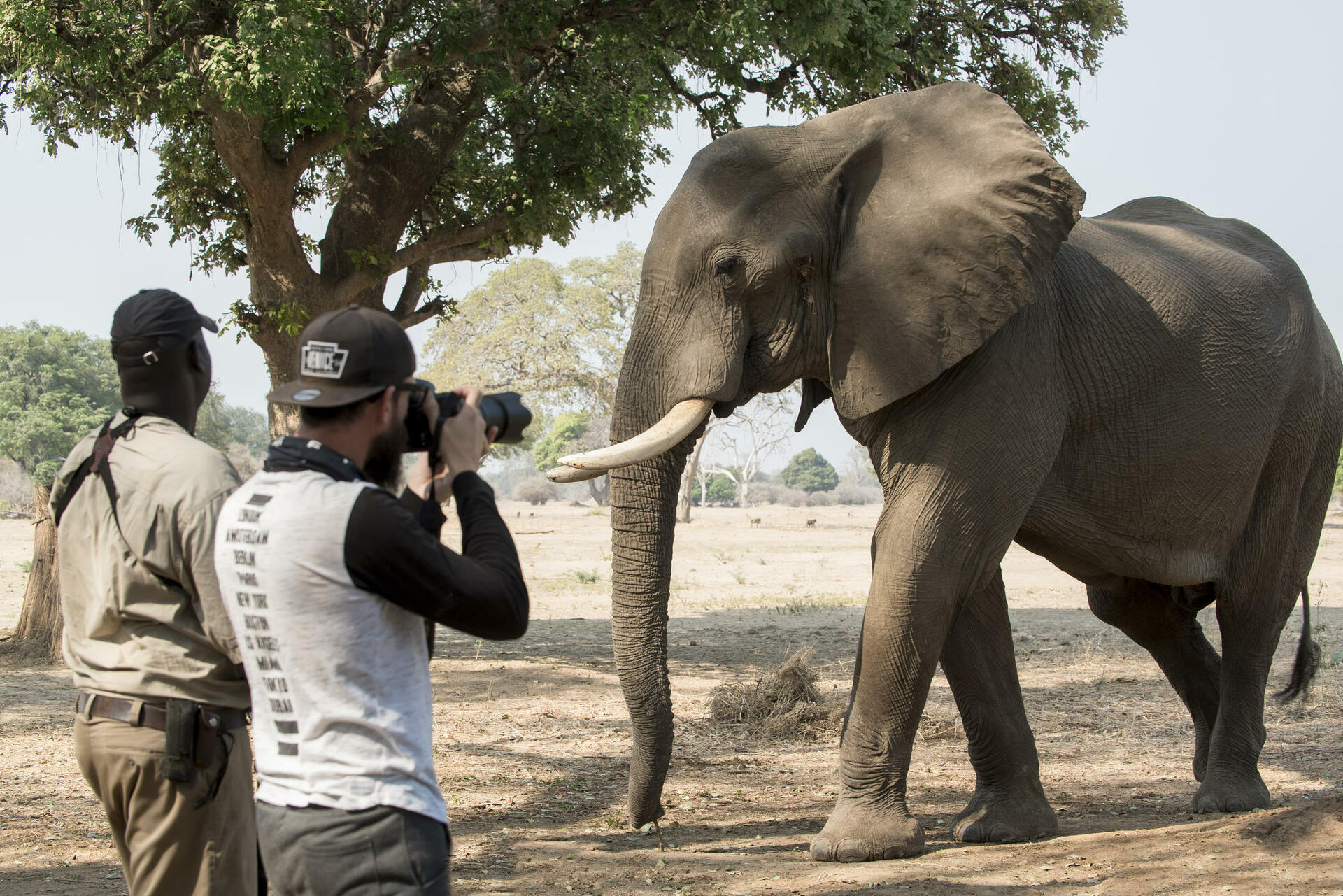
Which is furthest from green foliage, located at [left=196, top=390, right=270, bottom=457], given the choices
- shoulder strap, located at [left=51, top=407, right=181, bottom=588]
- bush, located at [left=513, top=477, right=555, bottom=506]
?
shoulder strap, located at [left=51, top=407, right=181, bottom=588]

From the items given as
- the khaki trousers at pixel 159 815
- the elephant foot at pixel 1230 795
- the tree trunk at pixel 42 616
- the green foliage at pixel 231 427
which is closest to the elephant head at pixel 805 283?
the khaki trousers at pixel 159 815

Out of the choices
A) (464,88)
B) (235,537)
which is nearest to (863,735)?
(235,537)

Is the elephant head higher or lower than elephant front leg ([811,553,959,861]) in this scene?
higher

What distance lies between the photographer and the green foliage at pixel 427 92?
29.9 feet

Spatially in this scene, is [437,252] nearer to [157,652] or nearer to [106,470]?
[106,470]

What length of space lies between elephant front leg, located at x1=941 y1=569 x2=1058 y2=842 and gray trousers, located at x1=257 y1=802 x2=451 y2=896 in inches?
151

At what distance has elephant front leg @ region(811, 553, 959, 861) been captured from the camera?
210 inches

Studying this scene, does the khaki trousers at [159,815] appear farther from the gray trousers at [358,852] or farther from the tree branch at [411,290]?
the tree branch at [411,290]

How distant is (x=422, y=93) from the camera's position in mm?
11992

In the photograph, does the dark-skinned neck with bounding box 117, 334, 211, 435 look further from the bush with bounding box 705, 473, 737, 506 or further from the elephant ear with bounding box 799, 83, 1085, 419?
the bush with bounding box 705, 473, 737, 506

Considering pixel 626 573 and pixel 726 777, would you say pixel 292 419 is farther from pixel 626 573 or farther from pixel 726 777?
pixel 626 573

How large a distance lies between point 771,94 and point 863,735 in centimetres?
822

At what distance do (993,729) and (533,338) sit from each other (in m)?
42.4

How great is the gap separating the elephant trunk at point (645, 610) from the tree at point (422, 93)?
4.90 meters
